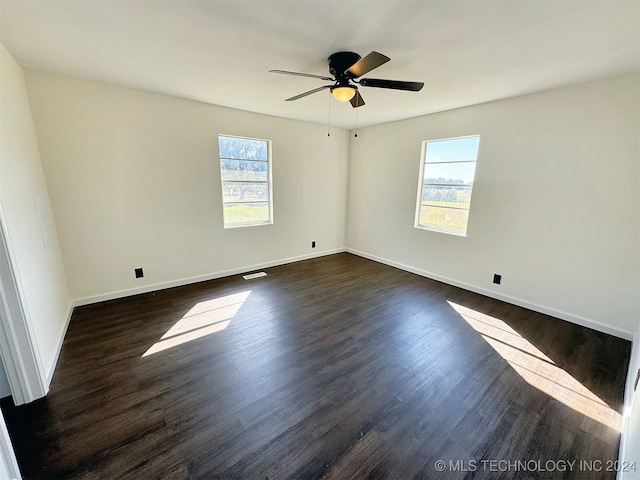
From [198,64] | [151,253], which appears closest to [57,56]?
[198,64]

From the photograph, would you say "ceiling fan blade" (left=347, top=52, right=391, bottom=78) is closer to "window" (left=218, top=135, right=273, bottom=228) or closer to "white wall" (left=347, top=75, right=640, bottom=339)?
"white wall" (left=347, top=75, right=640, bottom=339)

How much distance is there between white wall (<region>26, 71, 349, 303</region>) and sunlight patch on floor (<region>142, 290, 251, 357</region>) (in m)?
0.91

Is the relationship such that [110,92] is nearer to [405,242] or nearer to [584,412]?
[405,242]

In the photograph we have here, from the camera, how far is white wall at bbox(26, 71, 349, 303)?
280 cm

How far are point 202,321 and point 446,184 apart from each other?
150 inches

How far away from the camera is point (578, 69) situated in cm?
232

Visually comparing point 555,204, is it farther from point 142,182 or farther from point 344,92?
point 142,182

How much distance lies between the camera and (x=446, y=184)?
397 centimetres

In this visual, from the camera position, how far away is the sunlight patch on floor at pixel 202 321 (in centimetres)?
247

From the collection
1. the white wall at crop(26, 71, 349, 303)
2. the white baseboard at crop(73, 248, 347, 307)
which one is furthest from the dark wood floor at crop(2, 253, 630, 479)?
the white wall at crop(26, 71, 349, 303)

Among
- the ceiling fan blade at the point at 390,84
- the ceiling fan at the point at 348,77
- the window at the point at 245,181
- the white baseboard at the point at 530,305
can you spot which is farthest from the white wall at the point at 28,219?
the white baseboard at the point at 530,305

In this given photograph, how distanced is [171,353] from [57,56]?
2.77 metres

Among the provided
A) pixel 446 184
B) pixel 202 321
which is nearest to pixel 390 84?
pixel 446 184

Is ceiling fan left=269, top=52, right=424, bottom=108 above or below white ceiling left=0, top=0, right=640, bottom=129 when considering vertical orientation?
below
